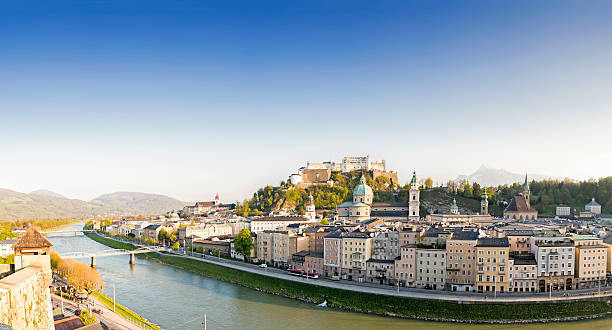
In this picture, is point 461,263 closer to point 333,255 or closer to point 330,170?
point 333,255

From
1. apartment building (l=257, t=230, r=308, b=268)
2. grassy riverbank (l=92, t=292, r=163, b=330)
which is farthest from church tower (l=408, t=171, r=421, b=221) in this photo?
grassy riverbank (l=92, t=292, r=163, b=330)

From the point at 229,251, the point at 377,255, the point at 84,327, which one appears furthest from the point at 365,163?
the point at 84,327

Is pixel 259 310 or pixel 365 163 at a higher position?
pixel 365 163

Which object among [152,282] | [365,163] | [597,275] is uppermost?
[365,163]

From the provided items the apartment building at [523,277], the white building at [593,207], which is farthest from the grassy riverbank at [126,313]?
the white building at [593,207]

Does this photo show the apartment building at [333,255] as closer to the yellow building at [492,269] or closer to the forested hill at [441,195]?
the yellow building at [492,269]

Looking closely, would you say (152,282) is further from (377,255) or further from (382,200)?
(382,200)
